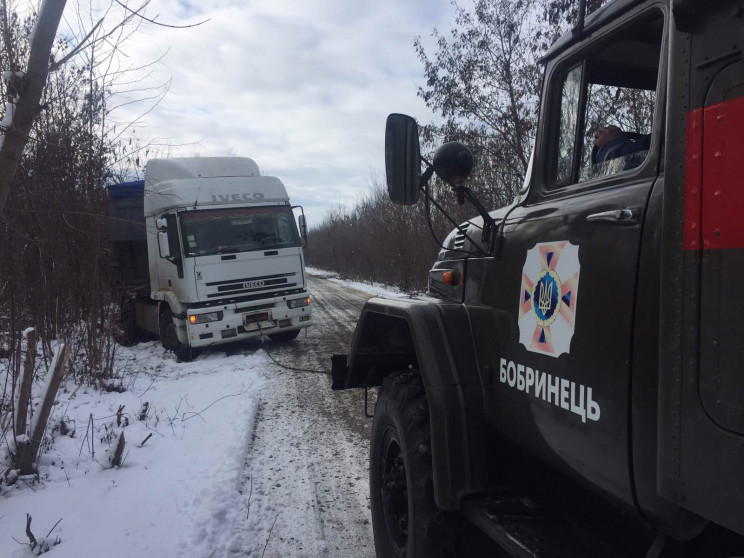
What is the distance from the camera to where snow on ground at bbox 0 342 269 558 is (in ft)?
11.3

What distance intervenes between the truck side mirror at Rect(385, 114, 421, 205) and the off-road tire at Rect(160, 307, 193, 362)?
8266mm

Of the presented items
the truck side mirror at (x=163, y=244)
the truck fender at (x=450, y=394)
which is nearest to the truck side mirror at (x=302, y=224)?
the truck side mirror at (x=163, y=244)

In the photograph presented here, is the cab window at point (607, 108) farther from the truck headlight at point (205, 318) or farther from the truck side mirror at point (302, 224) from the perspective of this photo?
the truck side mirror at point (302, 224)

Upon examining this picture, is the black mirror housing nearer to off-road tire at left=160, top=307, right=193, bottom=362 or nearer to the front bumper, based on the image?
the front bumper

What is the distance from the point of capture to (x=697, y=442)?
126 cm

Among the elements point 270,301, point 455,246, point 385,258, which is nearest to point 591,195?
point 455,246

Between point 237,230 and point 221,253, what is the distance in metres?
0.54

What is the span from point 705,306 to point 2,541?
158 inches

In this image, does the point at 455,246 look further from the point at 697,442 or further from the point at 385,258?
the point at 385,258

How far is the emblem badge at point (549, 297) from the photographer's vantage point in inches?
70.9

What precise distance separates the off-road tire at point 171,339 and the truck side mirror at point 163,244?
4.13ft

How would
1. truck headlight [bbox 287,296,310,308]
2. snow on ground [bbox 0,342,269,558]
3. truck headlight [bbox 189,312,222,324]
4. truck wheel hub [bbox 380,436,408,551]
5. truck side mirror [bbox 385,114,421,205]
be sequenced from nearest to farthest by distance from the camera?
truck side mirror [bbox 385,114,421,205], truck wheel hub [bbox 380,436,408,551], snow on ground [bbox 0,342,269,558], truck headlight [bbox 189,312,222,324], truck headlight [bbox 287,296,310,308]

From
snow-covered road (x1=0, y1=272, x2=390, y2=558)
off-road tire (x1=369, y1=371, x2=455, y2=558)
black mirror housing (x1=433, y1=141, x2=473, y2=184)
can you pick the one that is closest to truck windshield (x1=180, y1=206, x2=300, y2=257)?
snow-covered road (x1=0, y1=272, x2=390, y2=558)

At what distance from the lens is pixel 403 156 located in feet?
7.55
